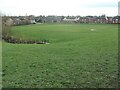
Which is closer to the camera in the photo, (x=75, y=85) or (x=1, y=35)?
(x=75, y=85)

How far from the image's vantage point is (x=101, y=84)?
32.6 ft

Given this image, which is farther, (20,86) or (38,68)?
(38,68)

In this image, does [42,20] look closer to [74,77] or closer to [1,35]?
[1,35]

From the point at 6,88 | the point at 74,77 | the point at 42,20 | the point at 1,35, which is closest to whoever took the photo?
the point at 6,88

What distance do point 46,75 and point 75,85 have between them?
86.9 inches

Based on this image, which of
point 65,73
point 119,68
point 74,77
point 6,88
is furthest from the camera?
point 119,68

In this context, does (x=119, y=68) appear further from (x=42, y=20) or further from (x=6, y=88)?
(x=42, y=20)

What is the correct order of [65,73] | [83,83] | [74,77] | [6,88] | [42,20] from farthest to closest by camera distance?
[42,20] → [65,73] → [74,77] → [83,83] → [6,88]

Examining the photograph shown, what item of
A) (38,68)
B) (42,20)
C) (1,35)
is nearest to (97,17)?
(42,20)

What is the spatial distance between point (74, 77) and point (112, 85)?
1.94 m

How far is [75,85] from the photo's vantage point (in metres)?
9.86

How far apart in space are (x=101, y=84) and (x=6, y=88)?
3.04 metres

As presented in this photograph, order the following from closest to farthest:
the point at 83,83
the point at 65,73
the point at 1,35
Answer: the point at 83,83, the point at 65,73, the point at 1,35

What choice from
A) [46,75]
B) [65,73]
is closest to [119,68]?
[65,73]
